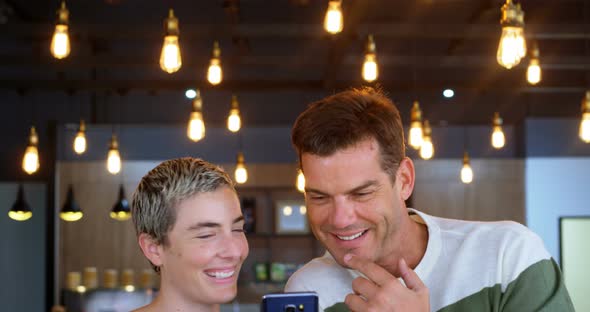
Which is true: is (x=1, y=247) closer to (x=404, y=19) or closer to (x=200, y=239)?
(x=404, y=19)

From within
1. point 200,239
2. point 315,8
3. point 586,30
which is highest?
point 315,8

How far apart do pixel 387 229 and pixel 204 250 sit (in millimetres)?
397

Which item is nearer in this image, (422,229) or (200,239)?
(200,239)

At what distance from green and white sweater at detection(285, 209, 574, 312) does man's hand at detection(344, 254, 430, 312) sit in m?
0.33

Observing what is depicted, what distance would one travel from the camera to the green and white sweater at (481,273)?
1864 millimetres

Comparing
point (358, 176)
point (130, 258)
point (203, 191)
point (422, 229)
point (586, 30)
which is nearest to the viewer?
point (358, 176)

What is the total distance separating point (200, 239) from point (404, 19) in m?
6.70

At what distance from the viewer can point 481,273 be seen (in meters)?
1.95

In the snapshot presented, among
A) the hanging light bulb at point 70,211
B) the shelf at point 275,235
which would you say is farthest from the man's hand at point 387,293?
the shelf at point 275,235

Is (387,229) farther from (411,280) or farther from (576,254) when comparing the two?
(576,254)

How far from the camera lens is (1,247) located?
9156 millimetres

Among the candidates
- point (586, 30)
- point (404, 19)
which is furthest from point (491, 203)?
point (586, 30)

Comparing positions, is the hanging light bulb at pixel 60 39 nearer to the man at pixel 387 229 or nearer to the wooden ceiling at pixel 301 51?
the wooden ceiling at pixel 301 51

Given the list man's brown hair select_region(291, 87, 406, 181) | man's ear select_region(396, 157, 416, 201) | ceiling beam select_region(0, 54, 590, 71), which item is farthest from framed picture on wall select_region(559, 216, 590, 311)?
man's brown hair select_region(291, 87, 406, 181)
